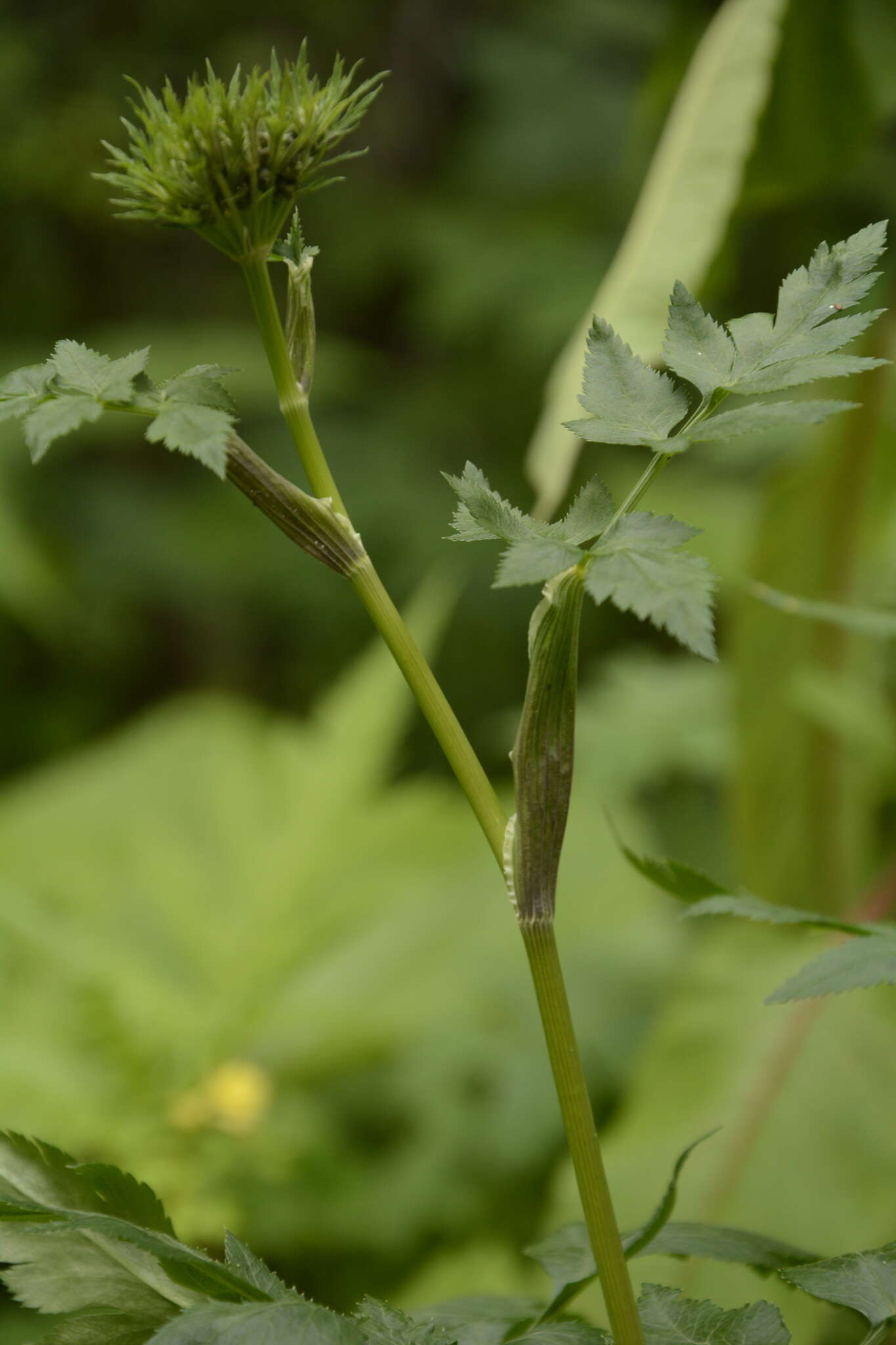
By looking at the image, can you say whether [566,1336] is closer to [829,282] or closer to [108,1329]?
[108,1329]

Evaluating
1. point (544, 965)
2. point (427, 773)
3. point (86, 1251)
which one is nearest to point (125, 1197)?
point (86, 1251)

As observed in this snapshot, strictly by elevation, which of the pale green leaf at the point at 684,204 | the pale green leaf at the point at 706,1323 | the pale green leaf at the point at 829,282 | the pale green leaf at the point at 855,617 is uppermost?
the pale green leaf at the point at 684,204

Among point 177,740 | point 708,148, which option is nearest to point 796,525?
point 708,148

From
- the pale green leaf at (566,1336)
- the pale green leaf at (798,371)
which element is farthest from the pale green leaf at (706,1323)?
the pale green leaf at (798,371)

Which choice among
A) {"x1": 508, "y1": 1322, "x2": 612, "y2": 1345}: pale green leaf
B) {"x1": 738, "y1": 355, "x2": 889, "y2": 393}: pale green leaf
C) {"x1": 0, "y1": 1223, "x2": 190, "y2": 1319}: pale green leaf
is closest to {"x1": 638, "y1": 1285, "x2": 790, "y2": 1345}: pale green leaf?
{"x1": 508, "y1": 1322, "x2": 612, "y2": 1345}: pale green leaf

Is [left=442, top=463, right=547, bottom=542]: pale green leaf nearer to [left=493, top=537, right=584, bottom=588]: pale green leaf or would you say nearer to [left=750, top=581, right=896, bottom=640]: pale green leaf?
[left=493, top=537, right=584, bottom=588]: pale green leaf

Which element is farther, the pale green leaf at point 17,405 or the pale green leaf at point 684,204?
the pale green leaf at point 684,204

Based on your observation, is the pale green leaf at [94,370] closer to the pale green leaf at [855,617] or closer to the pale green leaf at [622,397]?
the pale green leaf at [622,397]
